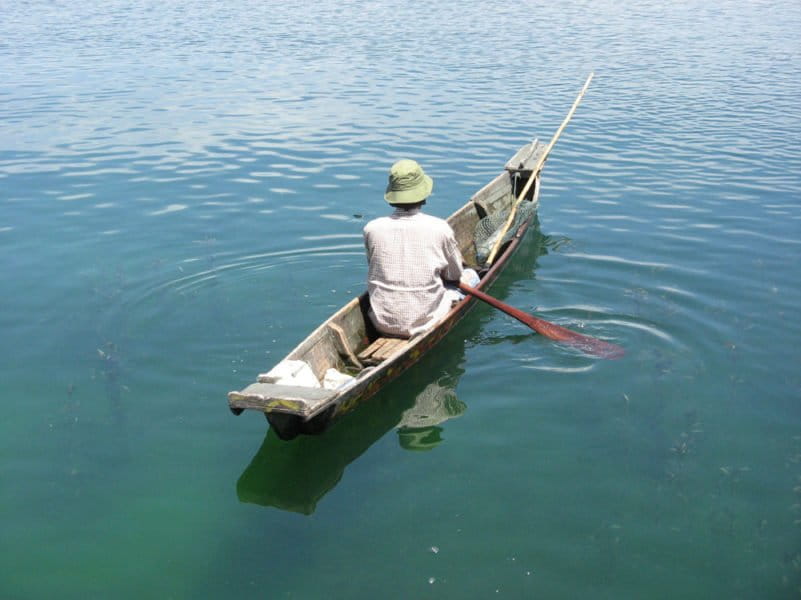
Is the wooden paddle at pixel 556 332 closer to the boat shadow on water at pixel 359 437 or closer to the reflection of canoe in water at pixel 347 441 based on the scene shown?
the boat shadow on water at pixel 359 437

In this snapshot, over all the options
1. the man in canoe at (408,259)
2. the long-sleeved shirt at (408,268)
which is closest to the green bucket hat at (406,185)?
the man in canoe at (408,259)

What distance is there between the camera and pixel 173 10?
2891 centimetres

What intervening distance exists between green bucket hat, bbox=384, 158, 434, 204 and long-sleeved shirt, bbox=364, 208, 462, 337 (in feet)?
0.51

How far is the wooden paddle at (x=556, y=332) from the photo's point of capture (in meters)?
7.57

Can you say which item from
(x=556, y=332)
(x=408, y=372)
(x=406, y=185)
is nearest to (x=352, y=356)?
(x=408, y=372)

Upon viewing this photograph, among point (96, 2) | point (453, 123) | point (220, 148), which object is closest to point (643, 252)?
point (453, 123)

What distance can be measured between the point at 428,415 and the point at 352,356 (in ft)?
2.68

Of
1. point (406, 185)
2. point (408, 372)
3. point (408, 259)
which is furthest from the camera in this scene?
point (408, 372)

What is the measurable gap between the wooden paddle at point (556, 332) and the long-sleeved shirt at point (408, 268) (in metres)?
0.36

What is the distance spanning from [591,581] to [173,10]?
1113 inches

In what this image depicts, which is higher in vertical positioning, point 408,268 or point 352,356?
point 408,268

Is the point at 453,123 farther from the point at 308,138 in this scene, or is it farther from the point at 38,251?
the point at 38,251

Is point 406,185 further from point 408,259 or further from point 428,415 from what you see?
point 428,415

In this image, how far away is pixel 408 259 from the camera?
6.91m
